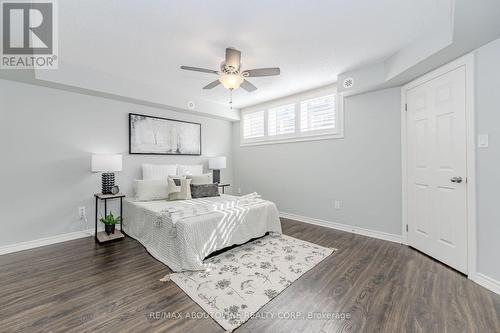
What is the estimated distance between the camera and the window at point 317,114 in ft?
12.5

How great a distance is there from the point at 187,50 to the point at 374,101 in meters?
2.89

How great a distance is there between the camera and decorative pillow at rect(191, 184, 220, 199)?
3664mm

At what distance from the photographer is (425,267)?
93.4 inches

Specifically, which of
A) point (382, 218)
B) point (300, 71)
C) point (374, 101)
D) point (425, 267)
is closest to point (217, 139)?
point (300, 71)

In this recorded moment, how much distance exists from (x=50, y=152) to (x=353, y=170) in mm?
4747

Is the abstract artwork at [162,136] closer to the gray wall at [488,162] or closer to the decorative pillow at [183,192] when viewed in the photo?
the decorative pillow at [183,192]

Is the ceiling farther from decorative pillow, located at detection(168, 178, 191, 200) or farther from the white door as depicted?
decorative pillow, located at detection(168, 178, 191, 200)

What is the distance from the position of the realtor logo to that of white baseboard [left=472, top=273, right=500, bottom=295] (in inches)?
186

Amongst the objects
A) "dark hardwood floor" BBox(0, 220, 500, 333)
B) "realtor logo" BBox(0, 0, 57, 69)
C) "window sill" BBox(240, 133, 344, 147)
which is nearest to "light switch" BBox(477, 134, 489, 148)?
"dark hardwood floor" BBox(0, 220, 500, 333)

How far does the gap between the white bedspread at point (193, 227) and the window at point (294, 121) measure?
1728 mm

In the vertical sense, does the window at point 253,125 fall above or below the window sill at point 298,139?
above

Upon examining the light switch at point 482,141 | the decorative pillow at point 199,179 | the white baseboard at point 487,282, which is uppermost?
the light switch at point 482,141

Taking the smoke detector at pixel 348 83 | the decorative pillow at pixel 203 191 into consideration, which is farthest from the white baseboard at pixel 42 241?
the smoke detector at pixel 348 83

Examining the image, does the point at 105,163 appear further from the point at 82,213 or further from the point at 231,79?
the point at 231,79
